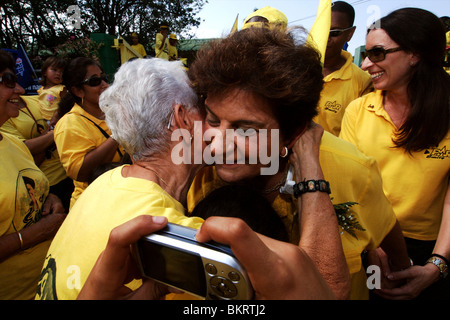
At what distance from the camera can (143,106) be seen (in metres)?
1.40

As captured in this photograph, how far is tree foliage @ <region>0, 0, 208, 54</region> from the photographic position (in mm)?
17859

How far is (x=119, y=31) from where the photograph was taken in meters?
20.7

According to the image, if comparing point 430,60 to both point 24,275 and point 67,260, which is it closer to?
point 67,260

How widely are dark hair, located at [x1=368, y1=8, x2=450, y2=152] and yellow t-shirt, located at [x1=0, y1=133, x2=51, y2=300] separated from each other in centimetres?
251

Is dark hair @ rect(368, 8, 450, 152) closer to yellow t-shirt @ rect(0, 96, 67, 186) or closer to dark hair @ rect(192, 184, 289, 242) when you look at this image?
dark hair @ rect(192, 184, 289, 242)

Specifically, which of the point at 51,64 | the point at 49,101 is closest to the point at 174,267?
the point at 49,101

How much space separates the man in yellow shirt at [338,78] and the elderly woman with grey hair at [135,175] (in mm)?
2059

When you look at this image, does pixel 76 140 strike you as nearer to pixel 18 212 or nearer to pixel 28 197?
pixel 28 197

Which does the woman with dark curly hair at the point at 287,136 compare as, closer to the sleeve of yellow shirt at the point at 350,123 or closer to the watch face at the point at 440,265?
the watch face at the point at 440,265

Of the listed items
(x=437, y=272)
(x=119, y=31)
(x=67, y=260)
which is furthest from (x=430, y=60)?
(x=119, y=31)

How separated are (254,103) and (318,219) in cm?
60

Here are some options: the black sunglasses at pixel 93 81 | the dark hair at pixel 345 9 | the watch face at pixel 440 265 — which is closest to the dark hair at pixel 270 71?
the watch face at pixel 440 265

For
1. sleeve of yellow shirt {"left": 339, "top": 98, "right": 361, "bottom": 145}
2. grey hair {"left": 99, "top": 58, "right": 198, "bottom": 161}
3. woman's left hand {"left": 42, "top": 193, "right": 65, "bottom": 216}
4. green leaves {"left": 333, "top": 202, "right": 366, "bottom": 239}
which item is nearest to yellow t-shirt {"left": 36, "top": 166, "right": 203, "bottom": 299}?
grey hair {"left": 99, "top": 58, "right": 198, "bottom": 161}

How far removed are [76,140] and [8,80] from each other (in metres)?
0.74
